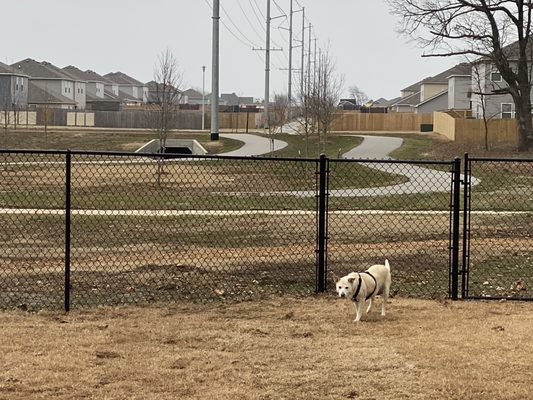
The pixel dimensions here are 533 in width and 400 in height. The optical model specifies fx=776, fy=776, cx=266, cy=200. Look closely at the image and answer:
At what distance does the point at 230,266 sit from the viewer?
10.4m

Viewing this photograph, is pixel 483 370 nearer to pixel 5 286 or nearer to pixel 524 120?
pixel 5 286

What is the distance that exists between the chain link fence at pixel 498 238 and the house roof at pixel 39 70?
3197 inches

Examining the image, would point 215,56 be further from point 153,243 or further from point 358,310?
point 358,310

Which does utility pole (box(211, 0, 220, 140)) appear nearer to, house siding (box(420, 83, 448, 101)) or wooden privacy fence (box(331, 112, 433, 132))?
wooden privacy fence (box(331, 112, 433, 132))

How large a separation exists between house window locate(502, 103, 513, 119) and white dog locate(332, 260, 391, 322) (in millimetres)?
56956

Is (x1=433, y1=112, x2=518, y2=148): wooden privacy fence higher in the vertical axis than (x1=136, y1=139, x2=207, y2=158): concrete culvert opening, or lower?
higher

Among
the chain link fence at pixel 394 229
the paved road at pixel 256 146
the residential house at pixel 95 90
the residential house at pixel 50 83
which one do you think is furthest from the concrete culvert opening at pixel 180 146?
the residential house at pixel 95 90

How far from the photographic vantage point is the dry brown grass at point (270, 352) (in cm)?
536

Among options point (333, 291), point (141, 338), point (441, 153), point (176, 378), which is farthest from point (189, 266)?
point (441, 153)

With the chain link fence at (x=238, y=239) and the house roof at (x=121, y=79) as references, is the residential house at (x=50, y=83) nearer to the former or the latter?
the house roof at (x=121, y=79)

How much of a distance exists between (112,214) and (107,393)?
11.2m

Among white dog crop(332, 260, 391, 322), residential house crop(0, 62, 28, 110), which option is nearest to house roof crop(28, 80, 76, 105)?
residential house crop(0, 62, 28, 110)

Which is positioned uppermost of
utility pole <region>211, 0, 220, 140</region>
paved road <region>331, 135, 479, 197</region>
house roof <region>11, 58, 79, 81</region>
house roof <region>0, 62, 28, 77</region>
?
house roof <region>11, 58, 79, 81</region>

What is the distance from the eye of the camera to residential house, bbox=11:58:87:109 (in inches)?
3711
